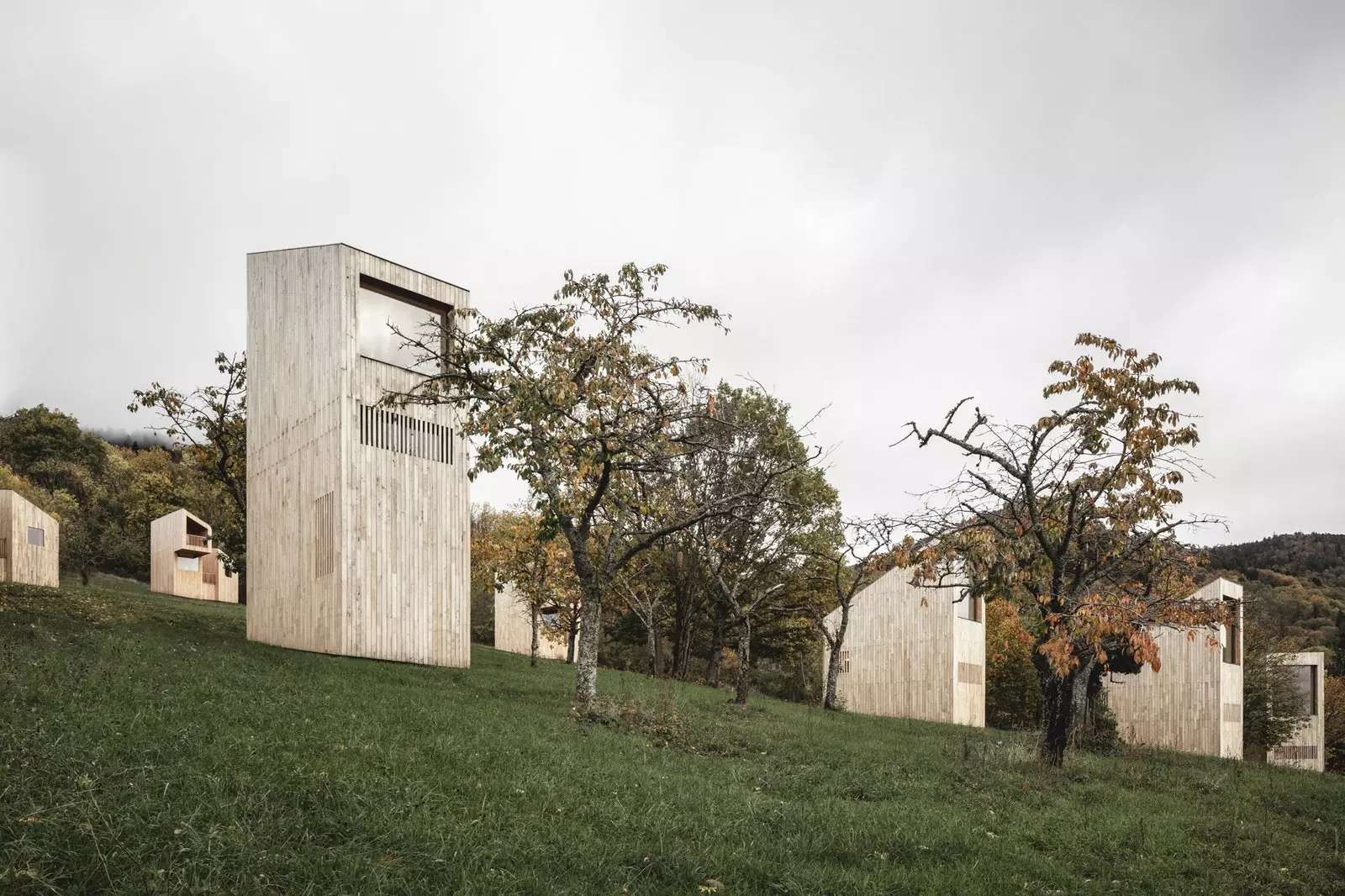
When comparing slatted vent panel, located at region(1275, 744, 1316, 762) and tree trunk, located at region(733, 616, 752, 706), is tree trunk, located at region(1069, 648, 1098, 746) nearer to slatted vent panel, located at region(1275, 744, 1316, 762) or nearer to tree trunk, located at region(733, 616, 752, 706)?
tree trunk, located at region(733, 616, 752, 706)

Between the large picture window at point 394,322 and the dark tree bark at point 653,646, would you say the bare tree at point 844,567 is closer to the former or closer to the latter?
the dark tree bark at point 653,646

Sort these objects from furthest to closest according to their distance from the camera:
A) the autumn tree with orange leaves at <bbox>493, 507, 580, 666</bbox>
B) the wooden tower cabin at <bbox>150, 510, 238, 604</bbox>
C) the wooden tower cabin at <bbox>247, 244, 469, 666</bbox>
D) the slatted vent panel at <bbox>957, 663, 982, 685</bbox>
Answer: the wooden tower cabin at <bbox>150, 510, 238, 604</bbox>
the slatted vent panel at <bbox>957, 663, 982, 685</bbox>
the autumn tree with orange leaves at <bbox>493, 507, 580, 666</bbox>
the wooden tower cabin at <bbox>247, 244, 469, 666</bbox>

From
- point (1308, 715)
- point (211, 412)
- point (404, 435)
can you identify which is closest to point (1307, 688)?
point (1308, 715)

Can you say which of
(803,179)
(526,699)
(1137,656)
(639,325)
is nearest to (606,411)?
(639,325)

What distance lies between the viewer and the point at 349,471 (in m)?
18.4

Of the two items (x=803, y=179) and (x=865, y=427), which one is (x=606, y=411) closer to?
(x=803, y=179)

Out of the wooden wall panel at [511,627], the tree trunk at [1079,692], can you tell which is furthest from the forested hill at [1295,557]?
the tree trunk at [1079,692]

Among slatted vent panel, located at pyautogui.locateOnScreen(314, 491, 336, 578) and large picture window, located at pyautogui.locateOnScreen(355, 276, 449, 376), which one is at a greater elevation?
large picture window, located at pyautogui.locateOnScreen(355, 276, 449, 376)

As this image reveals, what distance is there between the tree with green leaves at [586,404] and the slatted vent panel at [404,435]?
142 inches

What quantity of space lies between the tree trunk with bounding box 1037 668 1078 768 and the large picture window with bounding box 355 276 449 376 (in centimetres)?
1342

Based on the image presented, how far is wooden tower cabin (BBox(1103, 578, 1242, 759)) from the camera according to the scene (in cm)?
3120

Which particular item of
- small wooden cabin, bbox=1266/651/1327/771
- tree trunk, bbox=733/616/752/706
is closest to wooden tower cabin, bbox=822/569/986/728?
tree trunk, bbox=733/616/752/706

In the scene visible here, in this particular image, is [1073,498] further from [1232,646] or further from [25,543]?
[25,543]

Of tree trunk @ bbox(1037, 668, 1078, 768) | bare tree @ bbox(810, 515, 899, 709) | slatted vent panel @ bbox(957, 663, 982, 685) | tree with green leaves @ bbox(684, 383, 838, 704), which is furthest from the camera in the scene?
slatted vent panel @ bbox(957, 663, 982, 685)
